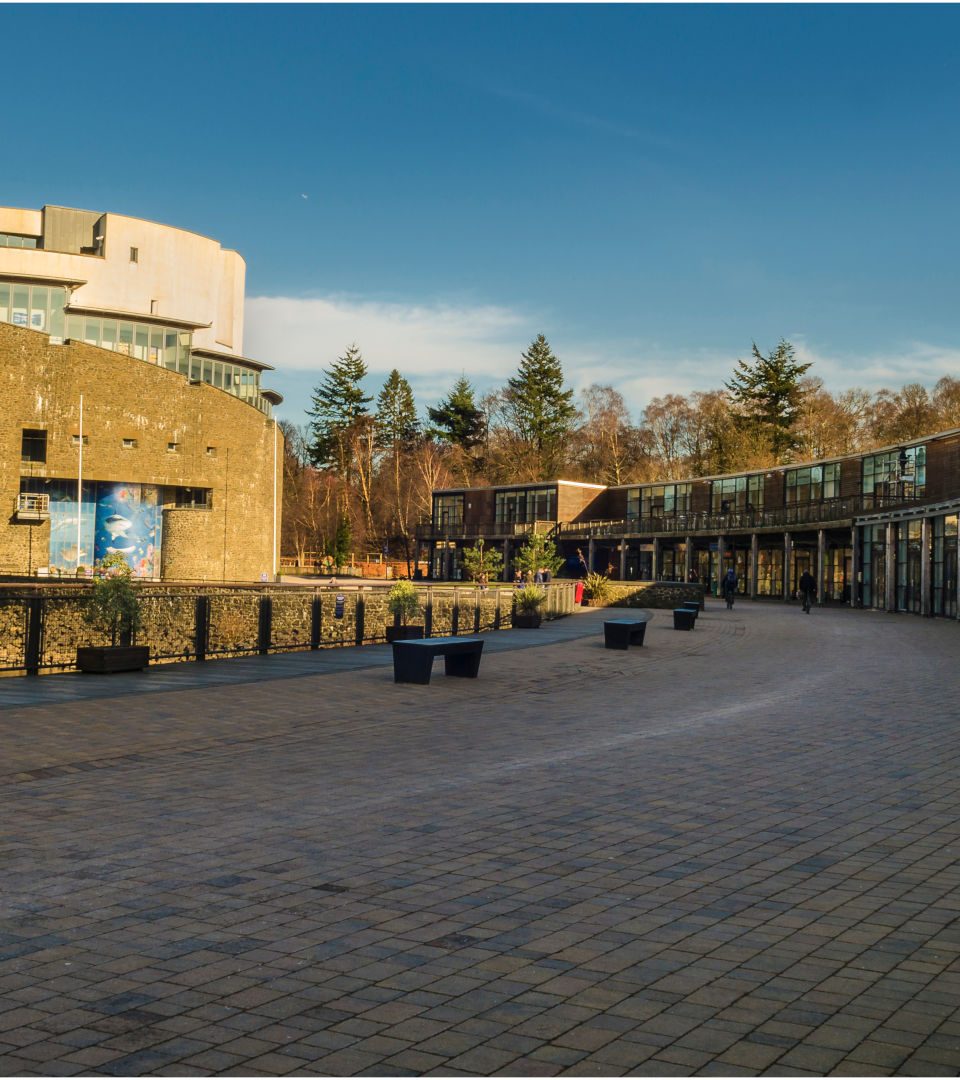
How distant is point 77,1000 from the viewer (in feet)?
14.8

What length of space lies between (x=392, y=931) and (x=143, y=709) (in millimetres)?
8814

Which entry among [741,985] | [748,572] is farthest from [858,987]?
[748,572]

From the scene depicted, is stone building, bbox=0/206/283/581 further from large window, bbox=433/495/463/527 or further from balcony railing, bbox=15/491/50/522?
large window, bbox=433/495/463/527

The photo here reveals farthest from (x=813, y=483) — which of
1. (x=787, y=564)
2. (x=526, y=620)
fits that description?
(x=526, y=620)

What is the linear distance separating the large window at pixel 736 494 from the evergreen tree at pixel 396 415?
46954 millimetres

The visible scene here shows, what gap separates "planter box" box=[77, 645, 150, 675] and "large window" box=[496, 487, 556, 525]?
73.0m

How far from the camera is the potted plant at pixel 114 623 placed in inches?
679

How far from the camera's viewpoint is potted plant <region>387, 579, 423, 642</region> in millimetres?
24266

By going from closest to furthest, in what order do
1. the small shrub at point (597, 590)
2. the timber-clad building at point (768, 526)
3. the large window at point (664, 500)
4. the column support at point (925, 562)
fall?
1. the column support at point (925, 562)
2. the timber-clad building at point (768, 526)
3. the small shrub at point (597, 590)
4. the large window at point (664, 500)

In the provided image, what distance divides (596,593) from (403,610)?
24.8m

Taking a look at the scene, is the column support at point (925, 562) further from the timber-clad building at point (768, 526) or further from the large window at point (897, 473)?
the large window at point (897, 473)

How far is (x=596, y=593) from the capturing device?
160ft

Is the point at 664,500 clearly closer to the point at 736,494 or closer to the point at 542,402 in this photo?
the point at 736,494

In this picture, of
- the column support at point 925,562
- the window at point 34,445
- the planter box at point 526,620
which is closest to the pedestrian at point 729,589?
the column support at point 925,562
